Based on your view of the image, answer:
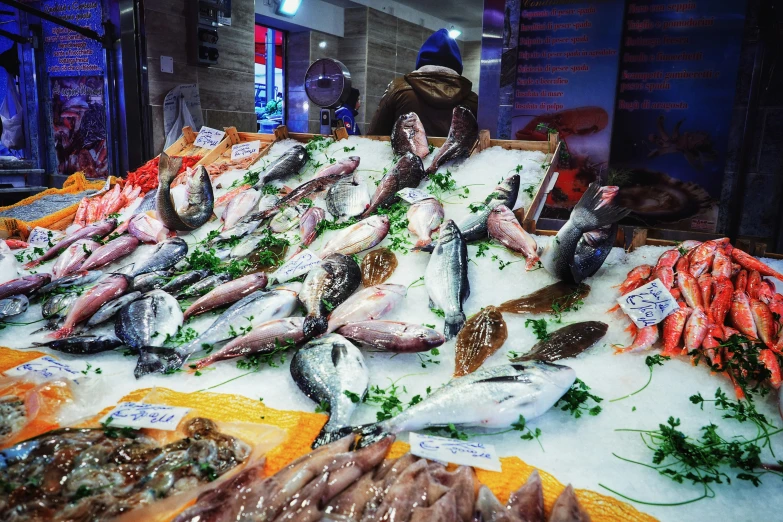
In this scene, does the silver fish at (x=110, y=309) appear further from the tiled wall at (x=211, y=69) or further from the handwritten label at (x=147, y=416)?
the tiled wall at (x=211, y=69)

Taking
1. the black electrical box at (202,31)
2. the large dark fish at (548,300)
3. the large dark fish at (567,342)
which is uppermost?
the black electrical box at (202,31)

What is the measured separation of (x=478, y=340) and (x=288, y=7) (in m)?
11.1

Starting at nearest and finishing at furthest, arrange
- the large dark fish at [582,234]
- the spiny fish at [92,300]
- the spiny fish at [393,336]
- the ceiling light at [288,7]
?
the spiny fish at [393,336] → the large dark fish at [582,234] → the spiny fish at [92,300] → the ceiling light at [288,7]

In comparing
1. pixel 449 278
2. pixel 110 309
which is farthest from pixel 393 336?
pixel 110 309

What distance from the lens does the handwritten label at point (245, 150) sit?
4711mm

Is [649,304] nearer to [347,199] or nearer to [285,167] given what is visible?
[347,199]

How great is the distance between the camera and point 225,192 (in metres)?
4.20

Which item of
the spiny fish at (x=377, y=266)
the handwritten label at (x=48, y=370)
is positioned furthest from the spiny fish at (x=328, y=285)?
the handwritten label at (x=48, y=370)

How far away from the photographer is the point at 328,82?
7414 millimetres

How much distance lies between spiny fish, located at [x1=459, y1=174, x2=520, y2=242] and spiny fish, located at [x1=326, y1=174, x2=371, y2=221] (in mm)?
773

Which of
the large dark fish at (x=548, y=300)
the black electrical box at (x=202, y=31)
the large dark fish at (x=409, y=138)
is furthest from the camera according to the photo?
the black electrical box at (x=202, y=31)

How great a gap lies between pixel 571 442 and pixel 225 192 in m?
3.38

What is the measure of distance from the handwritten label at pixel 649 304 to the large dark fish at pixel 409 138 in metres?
2.10

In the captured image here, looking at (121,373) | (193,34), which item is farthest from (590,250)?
(193,34)
